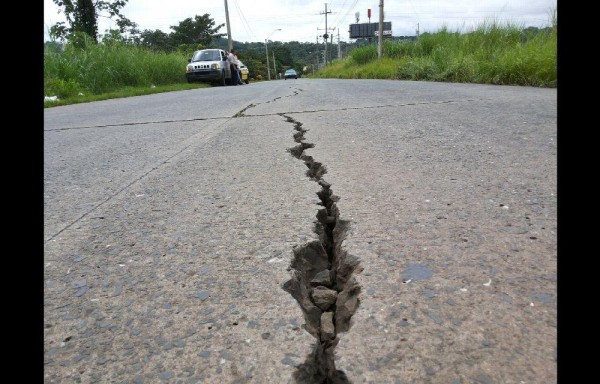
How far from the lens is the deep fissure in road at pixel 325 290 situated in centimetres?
80

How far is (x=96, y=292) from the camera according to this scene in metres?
1.10

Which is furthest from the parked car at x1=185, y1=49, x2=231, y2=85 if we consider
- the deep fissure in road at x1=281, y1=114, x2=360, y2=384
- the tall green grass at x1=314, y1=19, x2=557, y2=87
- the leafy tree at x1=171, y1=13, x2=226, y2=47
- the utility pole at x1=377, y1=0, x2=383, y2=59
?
the leafy tree at x1=171, y1=13, x2=226, y2=47

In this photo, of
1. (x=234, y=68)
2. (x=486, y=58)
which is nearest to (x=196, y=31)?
(x=234, y=68)

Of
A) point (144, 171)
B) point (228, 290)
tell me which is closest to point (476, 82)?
point (144, 171)

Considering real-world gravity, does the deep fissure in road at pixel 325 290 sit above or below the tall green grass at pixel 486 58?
below

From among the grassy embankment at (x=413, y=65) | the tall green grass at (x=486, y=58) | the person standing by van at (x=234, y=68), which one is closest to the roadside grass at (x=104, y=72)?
the grassy embankment at (x=413, y=65)

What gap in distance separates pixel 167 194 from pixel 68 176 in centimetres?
83

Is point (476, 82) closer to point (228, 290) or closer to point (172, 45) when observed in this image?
point (228, 290)

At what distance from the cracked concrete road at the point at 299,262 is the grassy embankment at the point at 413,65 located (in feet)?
14.5

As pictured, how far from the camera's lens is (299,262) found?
1244mm

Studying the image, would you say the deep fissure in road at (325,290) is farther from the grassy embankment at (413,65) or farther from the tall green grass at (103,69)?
the tall green grass at (103,69)

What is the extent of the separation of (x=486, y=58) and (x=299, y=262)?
26.6ft

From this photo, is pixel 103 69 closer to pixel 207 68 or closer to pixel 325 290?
pixel 207 68
